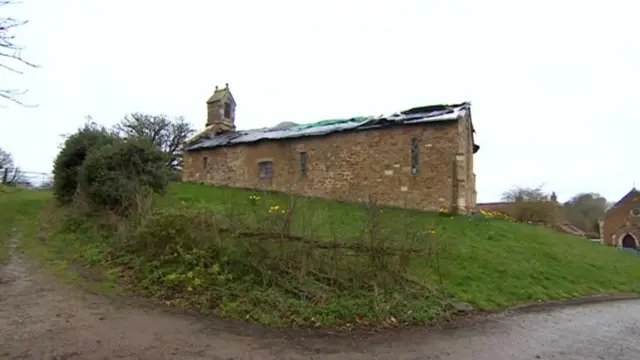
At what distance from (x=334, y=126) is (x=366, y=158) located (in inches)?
134

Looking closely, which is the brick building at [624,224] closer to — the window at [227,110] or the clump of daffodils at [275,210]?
the window at [227,110]

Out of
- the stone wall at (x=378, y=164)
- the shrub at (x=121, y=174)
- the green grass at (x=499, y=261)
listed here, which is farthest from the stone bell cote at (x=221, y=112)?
the shrub at (x=121, y=174)

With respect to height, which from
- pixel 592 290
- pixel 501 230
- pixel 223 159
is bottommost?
pixel 592 290

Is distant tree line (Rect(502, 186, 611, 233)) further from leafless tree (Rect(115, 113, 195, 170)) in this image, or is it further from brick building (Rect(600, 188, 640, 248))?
leafless tree (Rect(115, 113, 195, 170))

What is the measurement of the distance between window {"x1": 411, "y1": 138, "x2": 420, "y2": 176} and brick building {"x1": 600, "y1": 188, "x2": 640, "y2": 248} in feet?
139

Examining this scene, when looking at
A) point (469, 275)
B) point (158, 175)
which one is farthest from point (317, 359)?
point (158, 175)

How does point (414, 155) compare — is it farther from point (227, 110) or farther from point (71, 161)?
point (227, 110)

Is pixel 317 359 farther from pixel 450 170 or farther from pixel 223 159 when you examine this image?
pixel 223 159

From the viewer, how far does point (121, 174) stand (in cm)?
1320

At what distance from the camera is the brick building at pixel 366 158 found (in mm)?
22016

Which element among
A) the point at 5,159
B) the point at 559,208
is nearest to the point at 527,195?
the point at 559,208

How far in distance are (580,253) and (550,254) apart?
281 centimetres

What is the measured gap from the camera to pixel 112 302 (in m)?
7.82

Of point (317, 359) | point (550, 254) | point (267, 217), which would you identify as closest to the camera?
point (317, 359)
